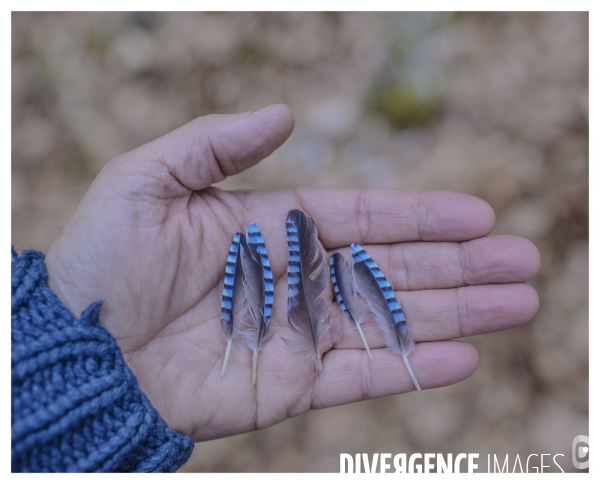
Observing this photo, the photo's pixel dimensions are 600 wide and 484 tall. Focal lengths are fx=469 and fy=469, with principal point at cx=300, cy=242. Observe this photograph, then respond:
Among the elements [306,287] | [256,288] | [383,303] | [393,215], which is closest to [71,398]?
[256,288]

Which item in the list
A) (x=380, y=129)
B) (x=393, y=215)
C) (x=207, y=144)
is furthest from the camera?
(x=380, y=129)

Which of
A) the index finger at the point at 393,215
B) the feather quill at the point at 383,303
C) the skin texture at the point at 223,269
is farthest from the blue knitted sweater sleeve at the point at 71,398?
the index finger at the point at 393,215

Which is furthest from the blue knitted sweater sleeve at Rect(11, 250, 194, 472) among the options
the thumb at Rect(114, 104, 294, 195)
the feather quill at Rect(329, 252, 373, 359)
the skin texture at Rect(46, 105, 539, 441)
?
Answer: the feather quill at Rect(329, 252, 373, 359)

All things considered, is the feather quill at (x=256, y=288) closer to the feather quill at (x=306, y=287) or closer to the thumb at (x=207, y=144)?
the feather quill at (x=306, y=287)

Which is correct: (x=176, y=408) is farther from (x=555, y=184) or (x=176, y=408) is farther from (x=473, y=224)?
(x=555, y=184)

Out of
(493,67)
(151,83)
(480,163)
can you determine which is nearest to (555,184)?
(480,163)

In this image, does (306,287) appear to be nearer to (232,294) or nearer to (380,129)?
(232,294)
